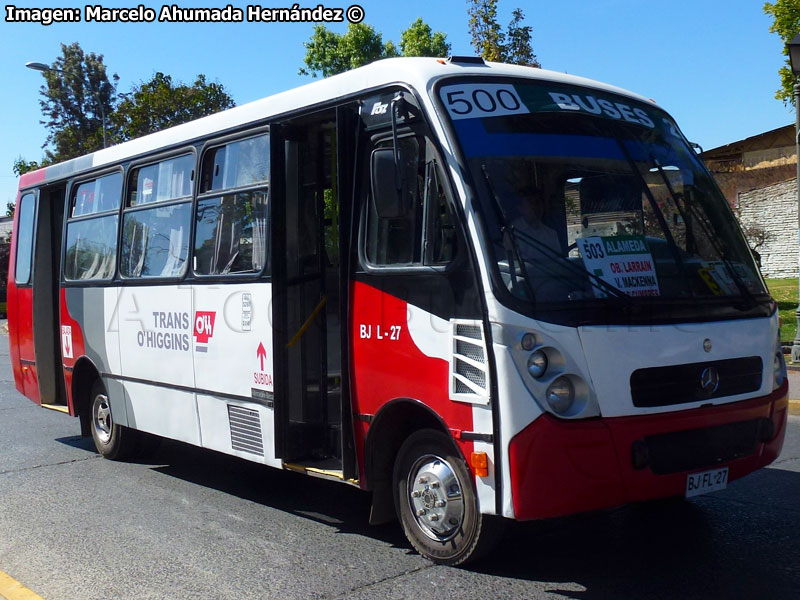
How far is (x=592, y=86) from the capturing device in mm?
5918

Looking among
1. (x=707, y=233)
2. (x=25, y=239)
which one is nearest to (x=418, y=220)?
(x=707, y=233)

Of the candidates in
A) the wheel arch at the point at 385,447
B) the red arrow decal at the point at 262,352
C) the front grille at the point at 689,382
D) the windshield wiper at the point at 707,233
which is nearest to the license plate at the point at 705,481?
the front grille at the point at 689,382

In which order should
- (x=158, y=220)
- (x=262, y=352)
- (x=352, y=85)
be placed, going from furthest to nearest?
(x=158, y=220) → (x=262, y=352) → (x=352, y=85)

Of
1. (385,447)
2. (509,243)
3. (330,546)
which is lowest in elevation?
(330,546)

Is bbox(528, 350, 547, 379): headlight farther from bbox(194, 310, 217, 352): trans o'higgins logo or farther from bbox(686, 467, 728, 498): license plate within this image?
bbox(194, 310, 217, 352): trans o'higgins logo

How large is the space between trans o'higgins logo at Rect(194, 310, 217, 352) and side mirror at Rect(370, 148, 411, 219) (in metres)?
2.37

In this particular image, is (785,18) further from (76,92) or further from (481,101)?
(76,92)

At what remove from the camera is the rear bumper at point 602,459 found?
15.1ft

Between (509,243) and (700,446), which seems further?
(700,446)

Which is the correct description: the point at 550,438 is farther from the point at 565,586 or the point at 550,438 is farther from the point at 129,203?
the point at 129,203

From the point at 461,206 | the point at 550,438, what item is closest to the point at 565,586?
the point at 550,438

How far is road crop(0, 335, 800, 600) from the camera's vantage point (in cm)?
499

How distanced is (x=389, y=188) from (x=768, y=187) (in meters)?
32.1

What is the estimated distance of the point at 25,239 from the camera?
10.6 meters
